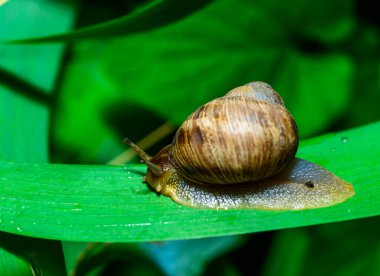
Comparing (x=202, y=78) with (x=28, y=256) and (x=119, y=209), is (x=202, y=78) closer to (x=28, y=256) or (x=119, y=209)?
(x=119, y=209)

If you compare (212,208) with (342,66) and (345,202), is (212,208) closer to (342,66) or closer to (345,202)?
(345,202)

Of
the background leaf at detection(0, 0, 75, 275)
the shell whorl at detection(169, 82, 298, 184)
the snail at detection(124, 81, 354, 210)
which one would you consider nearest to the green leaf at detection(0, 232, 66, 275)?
the background leaf at detection(0, 0, 75, 275)

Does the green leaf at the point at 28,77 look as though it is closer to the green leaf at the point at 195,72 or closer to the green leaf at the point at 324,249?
the green leaf at the point at 195,72

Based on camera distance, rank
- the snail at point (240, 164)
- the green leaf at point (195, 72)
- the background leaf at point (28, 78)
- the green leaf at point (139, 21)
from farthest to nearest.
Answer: the green leaf at point (195, 72)
the background leaf at point (28, 78)
the green leaf at point (139, 21)
the snail at point (240, 164)

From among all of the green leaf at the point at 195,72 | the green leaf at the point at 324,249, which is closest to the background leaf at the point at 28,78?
the green leaf at the point at 195,72

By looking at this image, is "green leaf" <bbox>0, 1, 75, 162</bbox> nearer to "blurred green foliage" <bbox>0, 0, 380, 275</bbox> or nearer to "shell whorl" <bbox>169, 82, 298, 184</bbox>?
"blurred green foliage" <bbox>0, 0, 380, 275</bbox>

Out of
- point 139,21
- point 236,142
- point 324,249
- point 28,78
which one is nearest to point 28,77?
point 28,78

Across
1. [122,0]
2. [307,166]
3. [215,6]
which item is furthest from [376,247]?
[122,0]

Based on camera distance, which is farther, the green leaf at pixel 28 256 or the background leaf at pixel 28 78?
the background leaf at pixel 28 78
